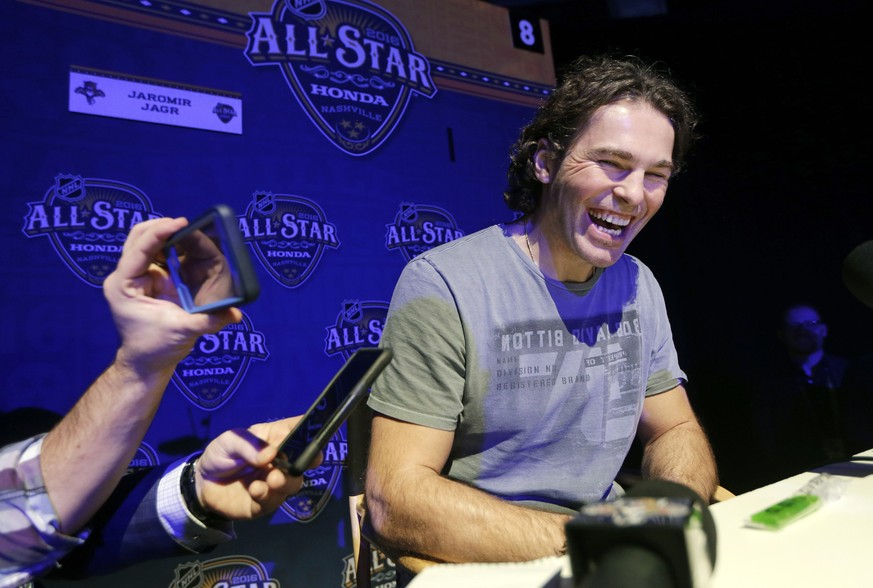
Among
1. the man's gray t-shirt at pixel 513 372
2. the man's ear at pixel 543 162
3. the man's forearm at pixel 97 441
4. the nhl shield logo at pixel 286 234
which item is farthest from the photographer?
the nhl shield logo at pixel 286 234

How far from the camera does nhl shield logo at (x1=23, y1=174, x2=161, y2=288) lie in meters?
2.12

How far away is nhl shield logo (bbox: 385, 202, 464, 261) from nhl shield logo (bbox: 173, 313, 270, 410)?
2.48 feet

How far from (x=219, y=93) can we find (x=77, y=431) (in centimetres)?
189

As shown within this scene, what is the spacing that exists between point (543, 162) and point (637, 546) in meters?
1.32

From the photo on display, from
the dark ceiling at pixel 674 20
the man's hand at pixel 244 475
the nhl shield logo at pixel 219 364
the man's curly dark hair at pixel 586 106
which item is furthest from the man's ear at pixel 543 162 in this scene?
the dark ceiling at pixel 674 20

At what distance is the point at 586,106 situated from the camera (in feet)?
5.08

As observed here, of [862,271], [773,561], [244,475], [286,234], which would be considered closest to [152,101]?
[286,234]

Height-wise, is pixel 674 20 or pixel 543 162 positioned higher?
pixel 674 20

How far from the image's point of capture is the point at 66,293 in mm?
2135

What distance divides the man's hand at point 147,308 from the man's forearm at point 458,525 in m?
0.47

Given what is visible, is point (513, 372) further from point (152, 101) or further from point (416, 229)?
point (152, 101)

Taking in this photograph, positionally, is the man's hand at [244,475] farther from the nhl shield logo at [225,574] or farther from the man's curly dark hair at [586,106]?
the nhl shield logo at [225,574]

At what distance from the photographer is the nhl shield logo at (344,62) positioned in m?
2.71

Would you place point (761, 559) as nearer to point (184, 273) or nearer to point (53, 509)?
point (184, 273)
